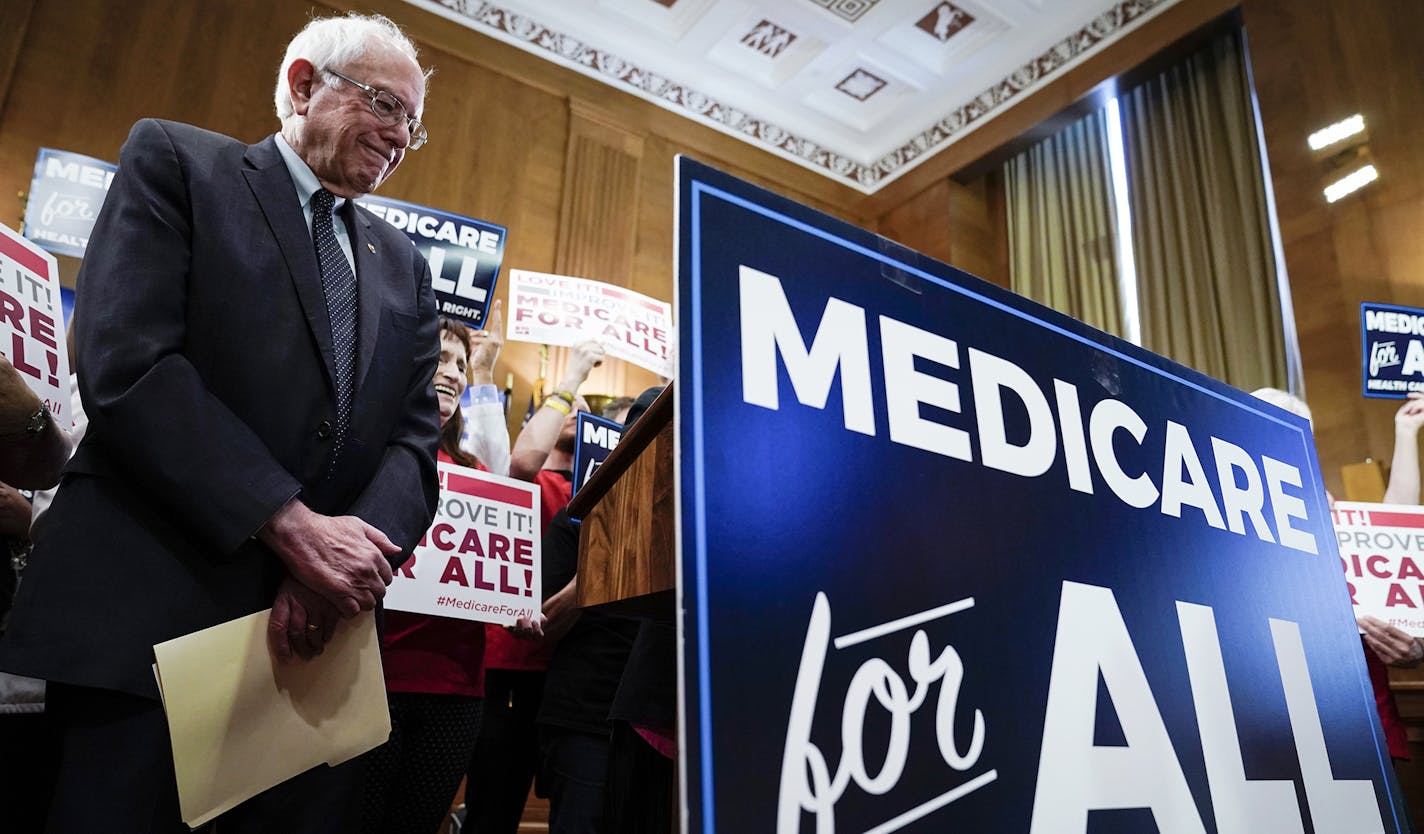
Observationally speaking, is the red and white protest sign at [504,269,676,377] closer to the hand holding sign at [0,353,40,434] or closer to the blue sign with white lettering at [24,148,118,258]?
the blue sign with white lettering at [24,148,118,258]

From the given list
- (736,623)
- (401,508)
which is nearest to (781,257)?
(736,623)

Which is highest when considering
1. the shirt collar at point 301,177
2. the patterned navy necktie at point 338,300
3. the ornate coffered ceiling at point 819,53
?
the ornate coffered ceiling at point 819,53

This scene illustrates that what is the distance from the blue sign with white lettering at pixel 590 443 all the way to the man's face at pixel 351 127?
114 cm

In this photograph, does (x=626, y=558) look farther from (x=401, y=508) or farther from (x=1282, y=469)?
(x=1282, y=469)

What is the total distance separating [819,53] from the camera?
5.71 meters

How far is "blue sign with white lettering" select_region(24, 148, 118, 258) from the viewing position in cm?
269

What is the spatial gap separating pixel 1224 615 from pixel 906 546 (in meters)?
0.47

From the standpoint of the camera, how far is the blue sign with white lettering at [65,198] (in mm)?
2689

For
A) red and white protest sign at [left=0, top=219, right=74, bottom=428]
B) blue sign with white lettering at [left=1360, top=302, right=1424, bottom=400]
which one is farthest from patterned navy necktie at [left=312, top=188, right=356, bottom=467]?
blue sign with white lettering at [left=1360, top=302, right=1424, bottom=400]

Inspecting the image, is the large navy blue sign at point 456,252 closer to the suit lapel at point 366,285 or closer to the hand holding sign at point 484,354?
the hand holding sign at point 484,354

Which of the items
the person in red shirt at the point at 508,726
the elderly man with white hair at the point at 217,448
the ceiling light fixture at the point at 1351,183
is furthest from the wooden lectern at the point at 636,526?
the ceiling light fixture at the point at 1351,183

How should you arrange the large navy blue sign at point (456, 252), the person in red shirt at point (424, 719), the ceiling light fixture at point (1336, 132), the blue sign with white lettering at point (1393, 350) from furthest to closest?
the ceiling light fixture at point (1336, 132) → the blue sign with white lettering at point (1393, 350) → the large navy blue sign at point (456, 252) → the person in red shirt at point (424, 719)

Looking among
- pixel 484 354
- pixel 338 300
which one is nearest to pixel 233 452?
pixel 338 300

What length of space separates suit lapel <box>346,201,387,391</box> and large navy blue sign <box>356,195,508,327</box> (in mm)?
1383
